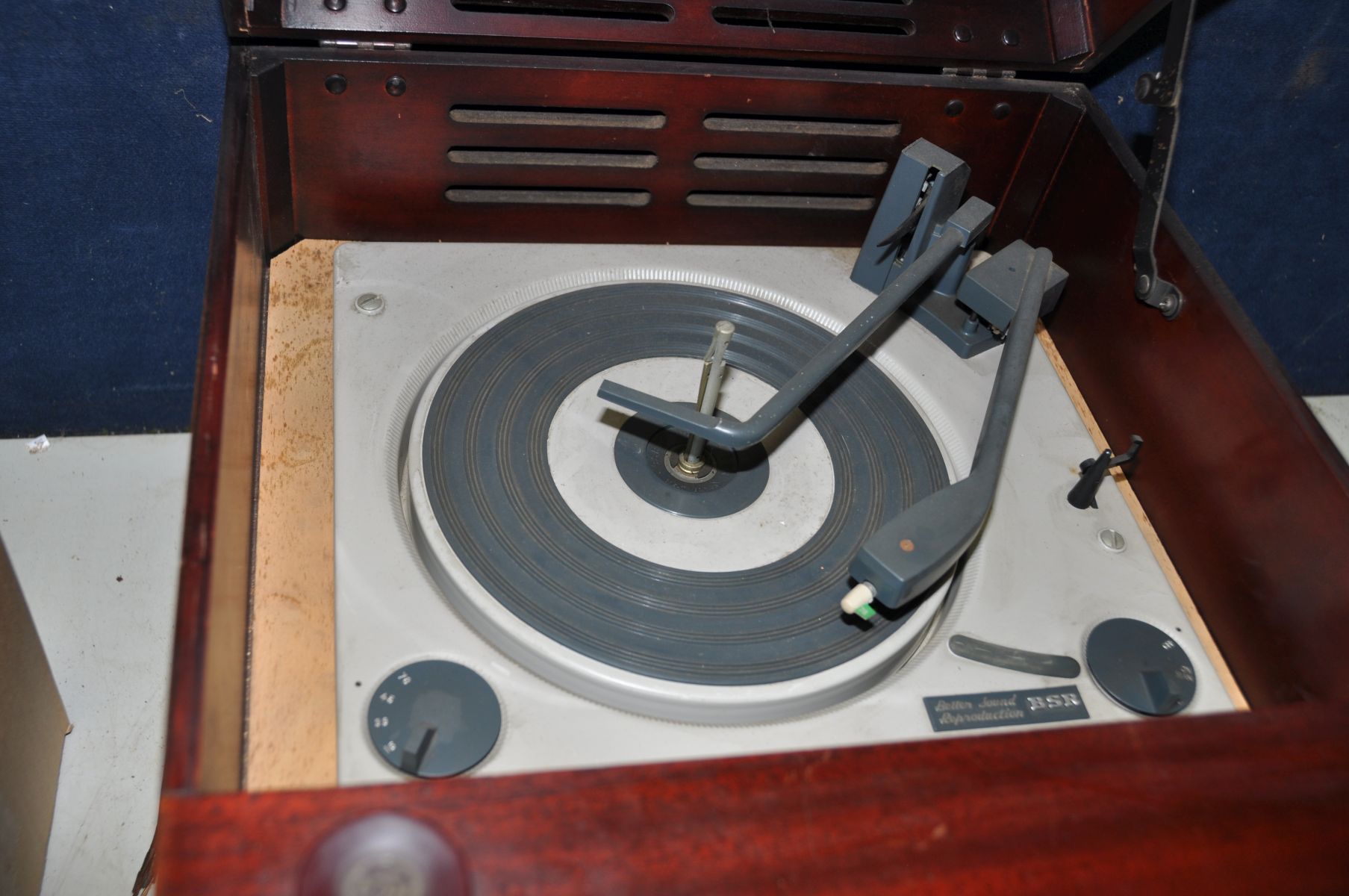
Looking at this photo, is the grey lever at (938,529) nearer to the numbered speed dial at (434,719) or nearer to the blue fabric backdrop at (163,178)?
the numbered speed dial at (434,719)

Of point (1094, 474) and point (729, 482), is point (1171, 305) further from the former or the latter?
A: point (729, 482)

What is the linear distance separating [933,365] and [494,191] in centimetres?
43

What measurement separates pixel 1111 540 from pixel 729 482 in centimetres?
31

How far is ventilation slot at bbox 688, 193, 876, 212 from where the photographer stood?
1097 millimetres

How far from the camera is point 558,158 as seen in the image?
1048 mm

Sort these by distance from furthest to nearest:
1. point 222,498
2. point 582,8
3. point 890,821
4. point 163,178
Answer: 1. point 163,178
2. point 582,8
3. point 222,498
4. point 890,821

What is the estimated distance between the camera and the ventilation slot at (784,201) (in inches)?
43.2

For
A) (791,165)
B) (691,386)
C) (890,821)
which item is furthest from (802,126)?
(890,821)

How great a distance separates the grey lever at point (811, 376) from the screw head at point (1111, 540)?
0.24m

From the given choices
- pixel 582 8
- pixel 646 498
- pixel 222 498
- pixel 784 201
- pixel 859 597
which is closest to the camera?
pixel 222 498

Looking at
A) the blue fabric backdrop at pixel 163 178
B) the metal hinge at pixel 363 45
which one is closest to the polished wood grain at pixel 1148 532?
the blue fabric backdrop at pixel 163 178

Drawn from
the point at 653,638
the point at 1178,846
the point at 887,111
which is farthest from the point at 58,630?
the point at 1178,846

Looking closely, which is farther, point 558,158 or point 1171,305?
point 558,158

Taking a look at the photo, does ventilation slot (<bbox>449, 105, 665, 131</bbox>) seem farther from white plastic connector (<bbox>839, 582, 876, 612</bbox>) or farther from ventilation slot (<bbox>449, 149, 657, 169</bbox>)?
white plastic connector (<bbox>839, 582, 876, 612</bbox>)
